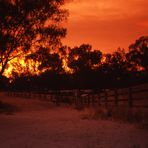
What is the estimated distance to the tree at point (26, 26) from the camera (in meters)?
28.8

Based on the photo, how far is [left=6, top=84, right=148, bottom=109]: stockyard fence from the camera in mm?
20344

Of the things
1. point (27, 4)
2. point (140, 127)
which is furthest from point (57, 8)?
point (140, 127)

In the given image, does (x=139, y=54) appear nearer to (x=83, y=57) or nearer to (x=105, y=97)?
(x=83, y=57)

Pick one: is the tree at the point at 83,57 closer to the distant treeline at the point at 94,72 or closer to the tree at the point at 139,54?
the distant treeline at the point at 94,72

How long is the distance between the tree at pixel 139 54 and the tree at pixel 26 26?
2277 inches

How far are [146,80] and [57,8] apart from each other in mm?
44360

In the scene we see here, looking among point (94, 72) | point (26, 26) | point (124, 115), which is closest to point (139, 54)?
point (94, 72)

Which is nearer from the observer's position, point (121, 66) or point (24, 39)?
point (24, 39)

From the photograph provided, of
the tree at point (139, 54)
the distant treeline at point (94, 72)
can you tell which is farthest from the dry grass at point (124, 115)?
the tree at point (139, 54)

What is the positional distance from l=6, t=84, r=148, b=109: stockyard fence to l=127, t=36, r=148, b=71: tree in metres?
37.0

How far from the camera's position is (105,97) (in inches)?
1076

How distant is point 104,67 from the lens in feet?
301

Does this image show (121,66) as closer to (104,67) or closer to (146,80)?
(104,67)

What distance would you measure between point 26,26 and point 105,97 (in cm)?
847
